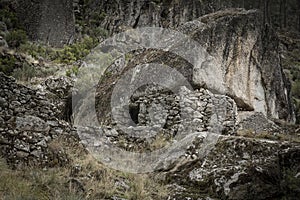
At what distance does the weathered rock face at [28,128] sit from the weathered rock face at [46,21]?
10.6 m

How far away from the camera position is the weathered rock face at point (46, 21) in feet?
54.9

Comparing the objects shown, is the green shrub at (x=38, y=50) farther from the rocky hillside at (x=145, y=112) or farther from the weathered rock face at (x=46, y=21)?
the weathered rock face at (x=46, y=21)

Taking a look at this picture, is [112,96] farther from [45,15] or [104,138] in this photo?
[45,15]

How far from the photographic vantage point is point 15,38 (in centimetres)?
1509

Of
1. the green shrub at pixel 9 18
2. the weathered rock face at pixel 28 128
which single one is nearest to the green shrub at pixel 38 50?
the green shrub at pixel 9 18

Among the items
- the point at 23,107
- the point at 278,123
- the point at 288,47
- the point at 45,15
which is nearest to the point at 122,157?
the point at 23,107

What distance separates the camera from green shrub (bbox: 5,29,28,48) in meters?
14.9

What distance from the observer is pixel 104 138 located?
283 inches

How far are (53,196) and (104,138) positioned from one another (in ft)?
7.38

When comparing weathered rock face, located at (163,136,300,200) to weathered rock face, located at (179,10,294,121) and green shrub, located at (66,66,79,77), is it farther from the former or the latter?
green shrub, located at (66,66,79,77)

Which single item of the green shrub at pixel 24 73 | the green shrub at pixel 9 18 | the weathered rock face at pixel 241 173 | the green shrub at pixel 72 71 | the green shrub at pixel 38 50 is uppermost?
the green shrub at pixel 9 18

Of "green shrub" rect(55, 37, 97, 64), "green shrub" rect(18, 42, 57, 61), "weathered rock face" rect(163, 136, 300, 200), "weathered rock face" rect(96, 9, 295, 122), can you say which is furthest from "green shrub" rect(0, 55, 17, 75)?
"weathered rock face" rect(163, 136, 300, 200)

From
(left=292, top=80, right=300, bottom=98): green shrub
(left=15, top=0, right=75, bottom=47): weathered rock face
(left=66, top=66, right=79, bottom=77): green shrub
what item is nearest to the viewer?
(left=66, top=66, right=79, bottom=77): green shrub

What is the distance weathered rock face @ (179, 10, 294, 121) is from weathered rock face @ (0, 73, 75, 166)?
4266mm
